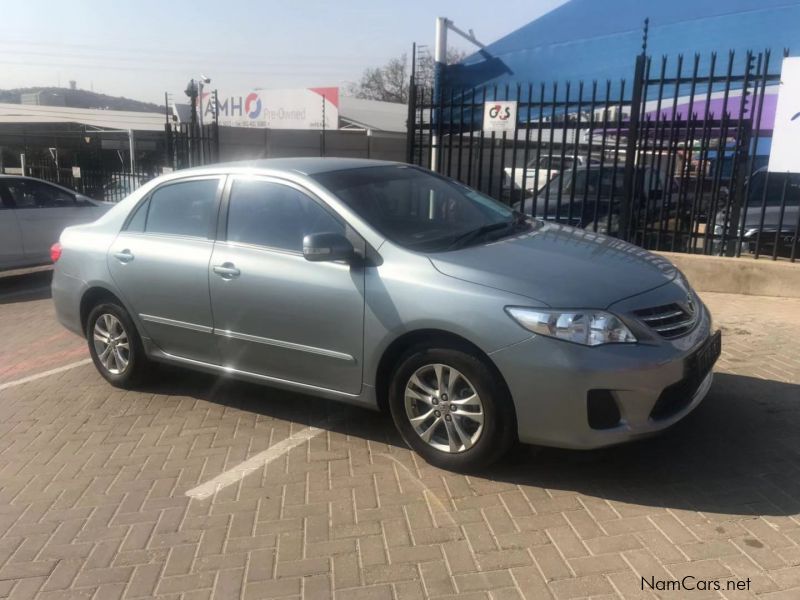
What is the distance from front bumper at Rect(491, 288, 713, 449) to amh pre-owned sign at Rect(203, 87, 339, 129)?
66.4 feet

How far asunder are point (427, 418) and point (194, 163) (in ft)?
32.6

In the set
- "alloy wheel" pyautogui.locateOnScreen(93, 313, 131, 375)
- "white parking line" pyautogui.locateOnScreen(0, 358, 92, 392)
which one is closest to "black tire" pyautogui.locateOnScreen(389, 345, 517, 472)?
"alloy wheel" pyautogui.locateOnScreen(93, 313, 131, 375)

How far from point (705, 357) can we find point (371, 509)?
6.37 feet

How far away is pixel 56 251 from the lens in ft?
18.1

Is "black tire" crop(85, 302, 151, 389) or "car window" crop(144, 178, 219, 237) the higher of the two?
"car window" crop(144, 178, 219, 237)

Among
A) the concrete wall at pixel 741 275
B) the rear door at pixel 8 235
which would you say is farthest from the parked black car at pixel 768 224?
the rear door at pixel 8 235

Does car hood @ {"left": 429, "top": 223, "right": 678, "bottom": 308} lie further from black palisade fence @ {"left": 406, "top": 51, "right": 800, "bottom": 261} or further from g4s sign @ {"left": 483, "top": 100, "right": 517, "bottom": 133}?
g4s sign @ {"left": 483, "top": 100, "right": 517, "bottom": 133}

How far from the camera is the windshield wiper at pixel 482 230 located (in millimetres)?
3965

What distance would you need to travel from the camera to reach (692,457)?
3744 millimetres

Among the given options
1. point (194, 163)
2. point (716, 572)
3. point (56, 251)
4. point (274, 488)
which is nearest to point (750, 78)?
point (716, 572)

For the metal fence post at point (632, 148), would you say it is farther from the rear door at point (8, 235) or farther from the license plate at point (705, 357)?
the rear door at point (8, 235)

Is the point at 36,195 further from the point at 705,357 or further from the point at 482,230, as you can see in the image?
the point at 705,357

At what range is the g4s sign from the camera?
8.55m

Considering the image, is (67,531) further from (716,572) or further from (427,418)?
(716,572)
